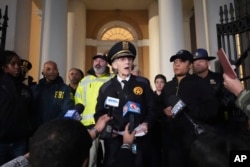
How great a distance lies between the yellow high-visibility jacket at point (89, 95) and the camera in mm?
4039

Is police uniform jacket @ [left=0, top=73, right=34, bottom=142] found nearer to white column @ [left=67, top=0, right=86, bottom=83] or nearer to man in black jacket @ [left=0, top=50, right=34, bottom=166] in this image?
man in black jacket @ [left=0, top=50, right=34, bottom=166]

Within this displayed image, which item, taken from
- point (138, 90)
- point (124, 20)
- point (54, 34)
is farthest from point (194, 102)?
point (124, 20)

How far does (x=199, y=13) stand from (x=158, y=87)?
4109 mm

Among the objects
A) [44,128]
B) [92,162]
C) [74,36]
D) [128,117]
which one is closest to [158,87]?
[92,162]

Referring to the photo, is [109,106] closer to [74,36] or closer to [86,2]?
[74,36]

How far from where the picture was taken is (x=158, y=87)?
577 cm

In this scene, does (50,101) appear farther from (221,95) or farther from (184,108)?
(221,95)

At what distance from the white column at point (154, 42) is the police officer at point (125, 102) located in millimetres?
10033

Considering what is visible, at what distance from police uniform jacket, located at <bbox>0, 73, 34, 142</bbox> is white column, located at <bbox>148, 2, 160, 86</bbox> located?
383 inches

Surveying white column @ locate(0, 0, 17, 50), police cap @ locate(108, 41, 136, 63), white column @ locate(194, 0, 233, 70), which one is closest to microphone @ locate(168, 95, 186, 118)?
police cap @ locate(108, 41, 136, 63)

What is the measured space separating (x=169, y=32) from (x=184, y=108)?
5.13m

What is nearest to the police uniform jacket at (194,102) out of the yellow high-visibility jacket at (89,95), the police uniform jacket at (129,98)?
the police uniform jacket at (129,98)

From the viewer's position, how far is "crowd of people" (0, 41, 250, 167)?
1.24 m

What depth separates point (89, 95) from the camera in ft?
13.6
